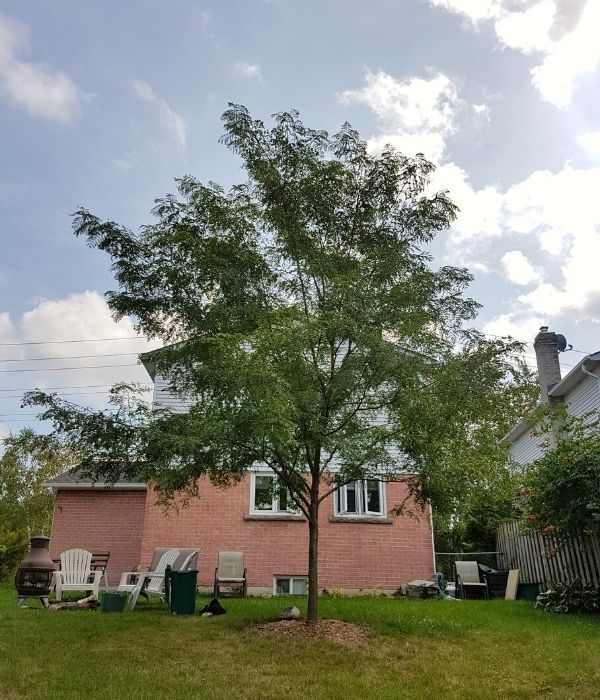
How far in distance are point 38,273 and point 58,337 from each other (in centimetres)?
980

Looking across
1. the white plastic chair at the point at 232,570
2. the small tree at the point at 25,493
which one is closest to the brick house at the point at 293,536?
the white plastic chair at the point at 232,570

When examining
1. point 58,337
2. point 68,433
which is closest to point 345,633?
point 68,433

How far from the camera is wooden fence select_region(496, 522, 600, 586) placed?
900cm

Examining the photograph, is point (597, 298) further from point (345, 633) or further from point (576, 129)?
point (345, 633)

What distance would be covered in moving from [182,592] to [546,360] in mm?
11880

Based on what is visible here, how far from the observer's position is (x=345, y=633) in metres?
7.00

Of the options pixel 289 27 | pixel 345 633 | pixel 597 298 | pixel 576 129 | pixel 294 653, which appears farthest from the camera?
pixel 597 298

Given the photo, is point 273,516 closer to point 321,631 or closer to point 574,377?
point 321,631

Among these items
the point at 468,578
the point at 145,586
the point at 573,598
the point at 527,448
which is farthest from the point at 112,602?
the point at 527,448

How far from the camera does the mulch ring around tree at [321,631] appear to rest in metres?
6.71

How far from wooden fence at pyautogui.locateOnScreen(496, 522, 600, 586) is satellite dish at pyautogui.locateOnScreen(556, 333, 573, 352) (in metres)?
5.69

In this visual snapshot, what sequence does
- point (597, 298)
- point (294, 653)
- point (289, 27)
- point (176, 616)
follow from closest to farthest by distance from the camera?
point (294, 653)
point (176, 616)
point (289, 27)
point (597, 298)

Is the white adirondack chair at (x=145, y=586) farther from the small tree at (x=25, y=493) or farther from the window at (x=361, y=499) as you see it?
the small tree at (x=25, y=493)

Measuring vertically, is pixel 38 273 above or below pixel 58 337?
below
